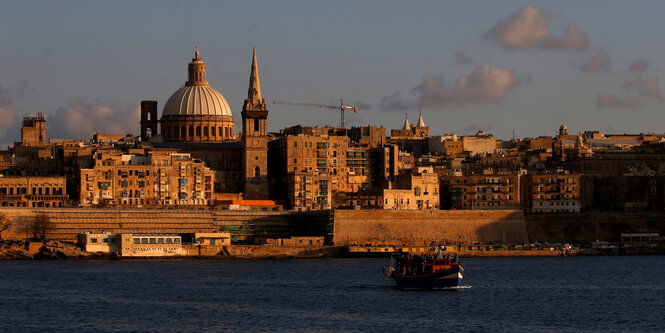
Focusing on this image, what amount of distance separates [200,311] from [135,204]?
49.2 meters

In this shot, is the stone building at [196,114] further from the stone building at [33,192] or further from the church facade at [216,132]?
the stone building at [33,192]

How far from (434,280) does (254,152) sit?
48514mm

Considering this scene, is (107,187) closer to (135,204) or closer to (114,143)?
(135,204)

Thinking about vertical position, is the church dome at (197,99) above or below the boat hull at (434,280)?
above

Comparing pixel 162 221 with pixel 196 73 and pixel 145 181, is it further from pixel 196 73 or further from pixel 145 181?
pixel 196 73

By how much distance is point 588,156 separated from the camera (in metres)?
131

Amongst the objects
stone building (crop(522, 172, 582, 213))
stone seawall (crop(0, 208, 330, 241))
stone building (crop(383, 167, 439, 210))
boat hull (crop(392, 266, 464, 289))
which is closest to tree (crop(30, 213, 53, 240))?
stone seawall (crop(0, 208, 330, 241))

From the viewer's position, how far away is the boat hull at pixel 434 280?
71.4m

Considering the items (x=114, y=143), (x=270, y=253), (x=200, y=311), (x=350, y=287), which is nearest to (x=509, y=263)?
(x=270, y=253)

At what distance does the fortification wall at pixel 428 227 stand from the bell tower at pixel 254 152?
39.6 ft

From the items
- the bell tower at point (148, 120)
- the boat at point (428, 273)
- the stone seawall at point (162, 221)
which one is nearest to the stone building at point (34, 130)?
the bell tower at point (148, 120)

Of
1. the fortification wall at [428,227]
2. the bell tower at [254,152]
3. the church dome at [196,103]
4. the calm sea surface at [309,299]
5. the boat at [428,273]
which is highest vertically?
the church dome at [196,103]

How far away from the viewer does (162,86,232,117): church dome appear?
417 feet

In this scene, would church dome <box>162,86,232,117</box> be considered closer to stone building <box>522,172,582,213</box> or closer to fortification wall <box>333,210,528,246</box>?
fortification wall <box>333,210,528,246</box>
